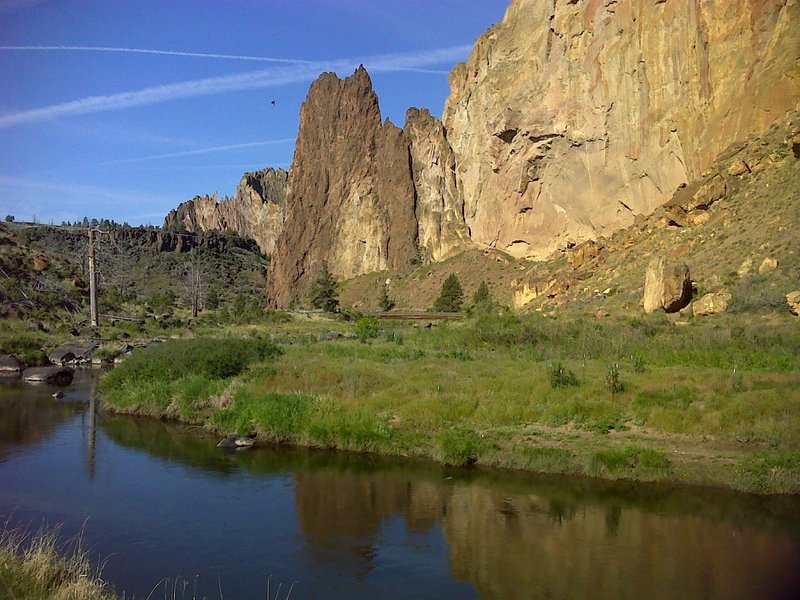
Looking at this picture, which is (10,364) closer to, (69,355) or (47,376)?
(69,355)

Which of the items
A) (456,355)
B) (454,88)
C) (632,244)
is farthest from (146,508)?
(454,88)

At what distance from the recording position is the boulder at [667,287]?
34500 millimetres

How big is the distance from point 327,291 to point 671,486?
6905 centimetres

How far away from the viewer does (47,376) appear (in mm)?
31812

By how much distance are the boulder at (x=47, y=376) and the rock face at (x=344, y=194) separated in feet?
228

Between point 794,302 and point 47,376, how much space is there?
31475mm

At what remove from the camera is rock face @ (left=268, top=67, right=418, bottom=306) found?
104m

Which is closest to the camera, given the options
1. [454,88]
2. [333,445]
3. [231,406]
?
[333,445]

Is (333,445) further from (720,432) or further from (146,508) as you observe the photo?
(720,432)

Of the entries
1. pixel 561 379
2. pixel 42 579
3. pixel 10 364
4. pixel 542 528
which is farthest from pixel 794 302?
pixel 10 364

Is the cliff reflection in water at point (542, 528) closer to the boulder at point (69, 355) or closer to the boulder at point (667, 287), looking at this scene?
the boulder at point (667, 287)

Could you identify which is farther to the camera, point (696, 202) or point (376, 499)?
point (696, 202)

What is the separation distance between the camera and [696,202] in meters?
46.9

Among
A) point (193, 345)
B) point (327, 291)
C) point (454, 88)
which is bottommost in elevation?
point (193, 345)
